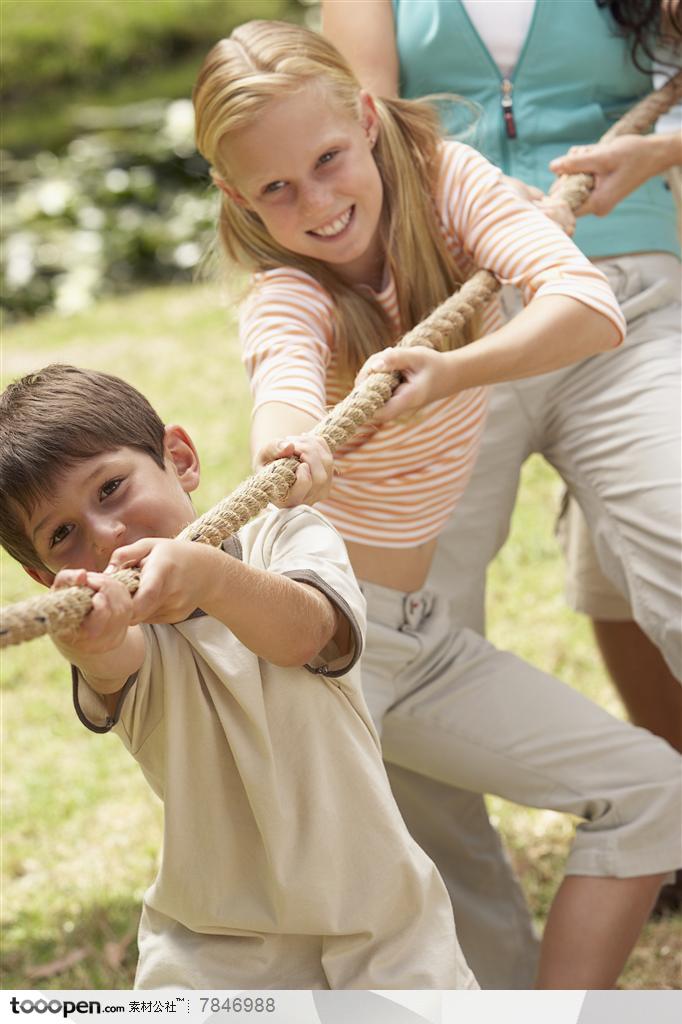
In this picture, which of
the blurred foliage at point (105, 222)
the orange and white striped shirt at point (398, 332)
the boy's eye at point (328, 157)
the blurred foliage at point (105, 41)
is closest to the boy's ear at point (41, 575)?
the orange and white striped shirt at point (398, 332)

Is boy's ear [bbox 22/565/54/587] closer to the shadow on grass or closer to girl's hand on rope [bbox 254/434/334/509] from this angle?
girl's hand on rope [bbox 254/434/334/509]

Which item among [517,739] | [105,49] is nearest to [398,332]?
[517,739]

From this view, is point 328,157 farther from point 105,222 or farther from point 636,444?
point 105,222

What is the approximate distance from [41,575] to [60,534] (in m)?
0.10

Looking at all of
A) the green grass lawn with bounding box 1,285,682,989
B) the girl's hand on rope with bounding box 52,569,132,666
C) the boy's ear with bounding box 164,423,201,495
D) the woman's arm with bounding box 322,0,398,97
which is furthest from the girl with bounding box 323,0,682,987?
the girl's hand on rope with bounding box 52,569,132,666

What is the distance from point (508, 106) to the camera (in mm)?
1814

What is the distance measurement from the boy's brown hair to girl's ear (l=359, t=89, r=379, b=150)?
50 cm

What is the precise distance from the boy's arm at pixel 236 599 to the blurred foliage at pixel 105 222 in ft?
13.3

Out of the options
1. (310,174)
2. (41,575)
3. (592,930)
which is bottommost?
(592,930)

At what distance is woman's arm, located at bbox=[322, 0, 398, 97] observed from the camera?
1.76 metres

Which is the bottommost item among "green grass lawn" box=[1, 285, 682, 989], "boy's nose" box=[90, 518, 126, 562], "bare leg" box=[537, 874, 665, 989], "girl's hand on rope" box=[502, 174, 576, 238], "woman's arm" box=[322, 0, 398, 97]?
"green grass lawn" box=[1, 285, 682, 989]

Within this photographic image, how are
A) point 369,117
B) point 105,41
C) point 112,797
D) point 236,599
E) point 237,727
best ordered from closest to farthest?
point 236,599 → point 237,727 → point 369,117 → point 112,797 → point 105,41

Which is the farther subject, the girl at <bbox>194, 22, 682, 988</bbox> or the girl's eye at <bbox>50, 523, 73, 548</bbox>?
the girl at <bbox>194, 22, 682, 988</bbox>

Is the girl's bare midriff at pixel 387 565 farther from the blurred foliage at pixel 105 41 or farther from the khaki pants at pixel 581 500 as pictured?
the blurred foliage at pixel 105 41
